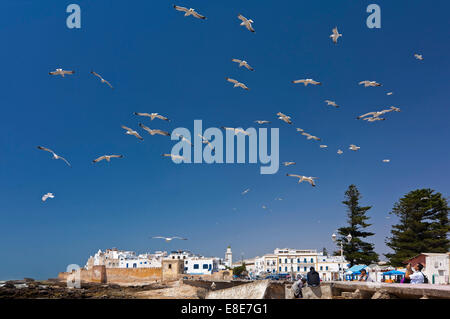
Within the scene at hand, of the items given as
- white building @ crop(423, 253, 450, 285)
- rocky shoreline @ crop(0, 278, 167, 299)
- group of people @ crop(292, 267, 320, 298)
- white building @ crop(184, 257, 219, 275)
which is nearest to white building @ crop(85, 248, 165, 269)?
white building @ crop(184, 257, 219, 275)

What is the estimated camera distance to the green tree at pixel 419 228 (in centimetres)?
4581

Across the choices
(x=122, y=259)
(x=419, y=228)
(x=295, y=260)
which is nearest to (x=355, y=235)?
(x=419, y=228)

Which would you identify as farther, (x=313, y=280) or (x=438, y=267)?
(x=438, y=267)

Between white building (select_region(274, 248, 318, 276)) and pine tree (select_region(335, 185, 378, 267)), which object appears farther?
white building (select_region(274, 248, 318, 276))

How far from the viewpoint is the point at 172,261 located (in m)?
76.4

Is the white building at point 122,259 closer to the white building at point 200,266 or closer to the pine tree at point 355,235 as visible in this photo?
the white building at point 200,266

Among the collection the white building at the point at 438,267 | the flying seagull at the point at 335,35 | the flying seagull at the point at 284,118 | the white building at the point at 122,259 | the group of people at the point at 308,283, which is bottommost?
the white building at the point at 122,259

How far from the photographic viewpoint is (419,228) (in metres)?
47.8

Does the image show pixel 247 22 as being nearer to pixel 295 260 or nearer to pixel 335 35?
pixel 335 35

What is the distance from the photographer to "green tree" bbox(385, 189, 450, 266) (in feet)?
150

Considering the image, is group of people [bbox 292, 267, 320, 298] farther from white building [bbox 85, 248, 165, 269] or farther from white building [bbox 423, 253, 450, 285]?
white building [bbox 85, 248, 165, 269]

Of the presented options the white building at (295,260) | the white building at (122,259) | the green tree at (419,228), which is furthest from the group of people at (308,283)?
the white building at (122,259)
